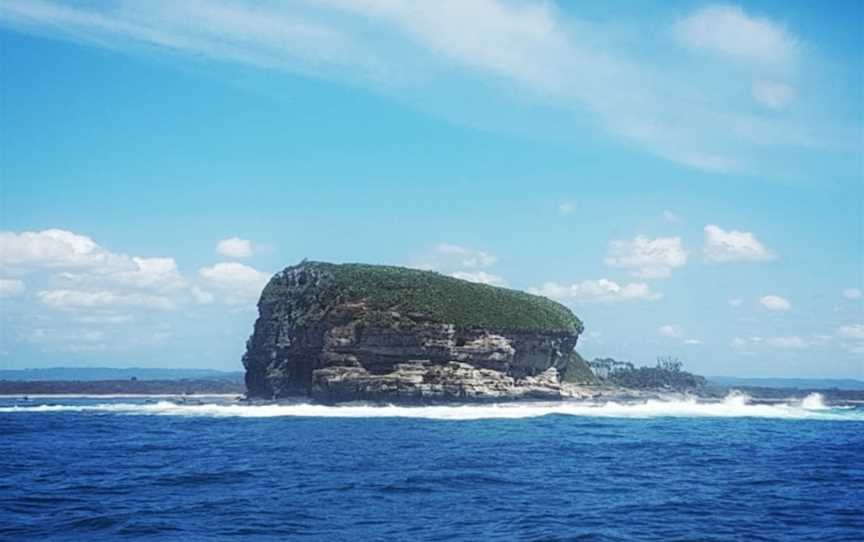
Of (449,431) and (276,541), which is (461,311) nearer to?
(449,431)

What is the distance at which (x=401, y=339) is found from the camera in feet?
294

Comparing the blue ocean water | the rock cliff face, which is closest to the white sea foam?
the rock cliff face

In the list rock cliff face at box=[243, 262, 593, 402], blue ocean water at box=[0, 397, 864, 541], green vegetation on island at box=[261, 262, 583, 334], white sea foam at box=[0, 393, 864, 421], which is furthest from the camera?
green vegetation on island at box=[261, 262, 583, 334]

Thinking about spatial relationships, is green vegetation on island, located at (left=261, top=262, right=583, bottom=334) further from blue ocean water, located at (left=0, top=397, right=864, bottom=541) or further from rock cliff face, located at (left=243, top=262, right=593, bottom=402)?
blue ocean water, located at (left=0, top=397, right=864, bottom=541)

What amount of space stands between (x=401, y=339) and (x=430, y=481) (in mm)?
52831

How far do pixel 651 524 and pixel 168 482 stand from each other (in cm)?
2229

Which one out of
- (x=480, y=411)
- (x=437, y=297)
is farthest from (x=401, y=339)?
(x=480, y=411)

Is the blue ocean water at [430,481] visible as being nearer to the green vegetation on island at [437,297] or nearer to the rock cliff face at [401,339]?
the rock cliff face at [401,339]

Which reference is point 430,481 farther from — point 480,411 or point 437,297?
point 437,297

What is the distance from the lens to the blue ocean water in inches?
1075

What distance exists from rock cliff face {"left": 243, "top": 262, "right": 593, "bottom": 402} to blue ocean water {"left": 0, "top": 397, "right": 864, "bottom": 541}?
1719cm

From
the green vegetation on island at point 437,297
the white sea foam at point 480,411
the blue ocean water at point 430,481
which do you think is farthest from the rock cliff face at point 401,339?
the blue ocean water at point 430,481

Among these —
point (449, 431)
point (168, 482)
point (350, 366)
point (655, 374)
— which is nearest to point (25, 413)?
point (350, 366)

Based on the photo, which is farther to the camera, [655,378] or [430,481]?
[655,378]
